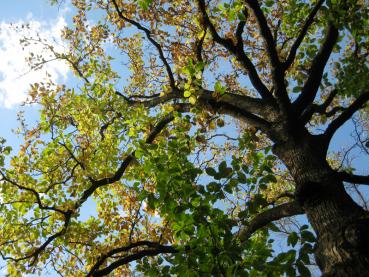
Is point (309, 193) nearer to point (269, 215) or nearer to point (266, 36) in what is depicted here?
point (269, 215)

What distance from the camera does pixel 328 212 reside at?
3.89 metres

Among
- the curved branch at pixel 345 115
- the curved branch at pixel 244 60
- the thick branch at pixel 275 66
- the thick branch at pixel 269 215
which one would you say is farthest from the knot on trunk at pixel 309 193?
the curved branch at pixel 244 60

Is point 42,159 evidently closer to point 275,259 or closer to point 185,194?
point 185,194

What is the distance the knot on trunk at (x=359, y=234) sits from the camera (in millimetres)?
3166

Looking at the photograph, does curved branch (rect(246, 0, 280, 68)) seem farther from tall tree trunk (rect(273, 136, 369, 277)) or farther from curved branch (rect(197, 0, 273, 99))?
tall tree trunk (rect(273, 136, 369, 277))

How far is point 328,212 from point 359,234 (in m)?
0.65

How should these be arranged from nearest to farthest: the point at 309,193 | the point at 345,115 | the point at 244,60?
the point at 309,193, the point at 345,115, the point at 244,60

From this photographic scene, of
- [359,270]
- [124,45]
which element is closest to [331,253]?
[359,270]

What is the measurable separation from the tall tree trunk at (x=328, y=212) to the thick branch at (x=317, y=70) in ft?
2.97

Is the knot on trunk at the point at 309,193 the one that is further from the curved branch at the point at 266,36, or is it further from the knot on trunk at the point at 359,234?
the curved branch at the point at 266,36

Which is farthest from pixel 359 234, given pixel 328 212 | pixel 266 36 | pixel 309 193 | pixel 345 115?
pixel 266 36

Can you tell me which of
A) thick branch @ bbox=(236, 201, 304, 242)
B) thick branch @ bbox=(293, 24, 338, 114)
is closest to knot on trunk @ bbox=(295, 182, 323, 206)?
thick branch @ bbox=(236, 201, 304, 242)

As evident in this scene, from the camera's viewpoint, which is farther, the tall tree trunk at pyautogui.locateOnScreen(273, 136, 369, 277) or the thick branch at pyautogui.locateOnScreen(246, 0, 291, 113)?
the thick branch at pyautogui.locateOnScreen(246, 0, 291, 113)

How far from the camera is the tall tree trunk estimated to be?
10.3 feet
